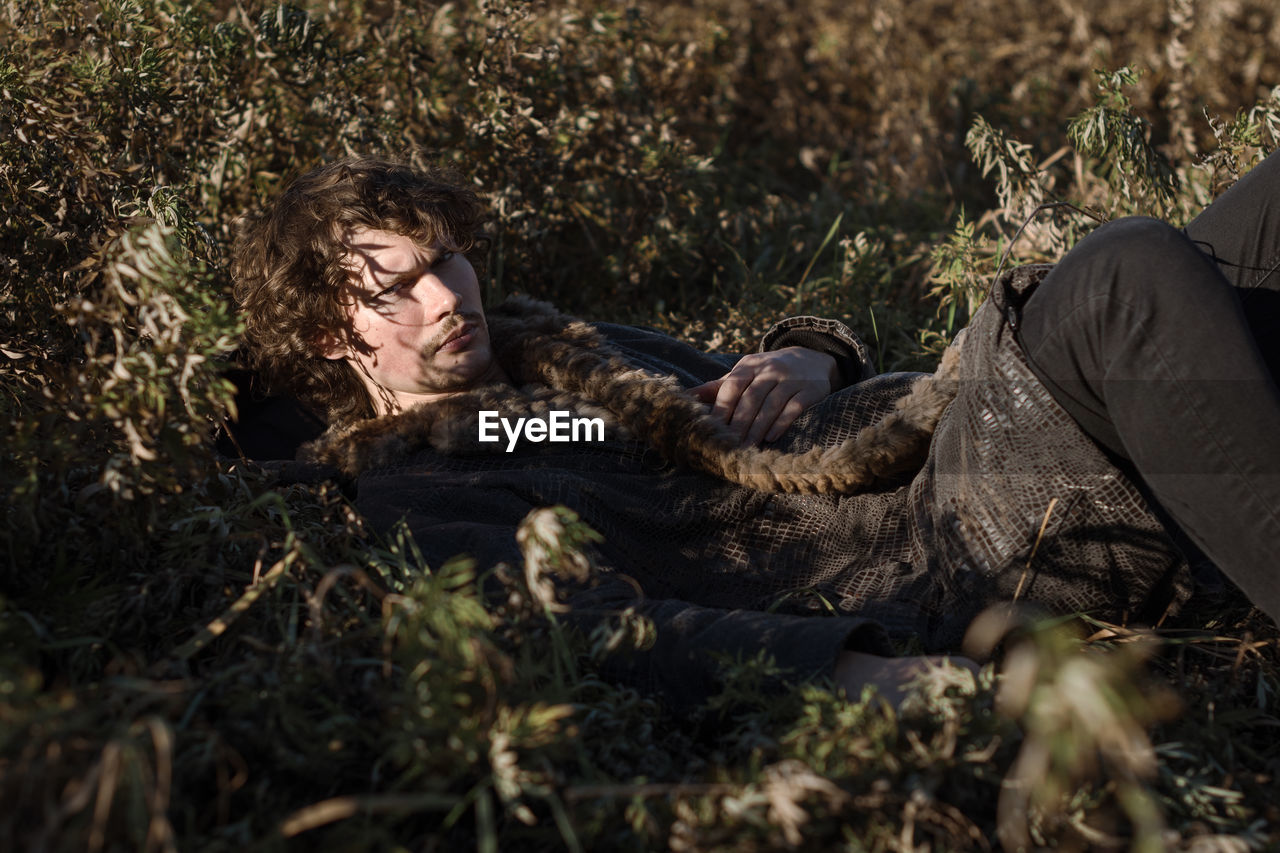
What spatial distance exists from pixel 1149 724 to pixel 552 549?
3.83ft

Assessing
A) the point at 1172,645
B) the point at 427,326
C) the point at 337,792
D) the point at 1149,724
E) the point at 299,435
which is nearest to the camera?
the point at 337,792

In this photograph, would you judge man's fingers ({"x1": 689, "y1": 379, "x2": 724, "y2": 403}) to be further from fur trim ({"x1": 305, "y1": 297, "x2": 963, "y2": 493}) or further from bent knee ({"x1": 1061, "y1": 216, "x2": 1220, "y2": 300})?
bent knee ({"x1": 1061, "y1": 216, "x2": 1220, "y2": 300})

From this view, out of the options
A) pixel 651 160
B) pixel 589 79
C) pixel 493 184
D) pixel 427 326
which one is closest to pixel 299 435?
pixel 427 326

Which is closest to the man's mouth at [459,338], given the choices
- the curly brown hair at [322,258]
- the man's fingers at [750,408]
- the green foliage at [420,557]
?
the curly brown hair at [322,258]

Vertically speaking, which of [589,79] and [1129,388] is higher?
[589,79]

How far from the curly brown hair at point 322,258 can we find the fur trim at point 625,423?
255 mm

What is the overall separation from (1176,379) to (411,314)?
69.9 inches

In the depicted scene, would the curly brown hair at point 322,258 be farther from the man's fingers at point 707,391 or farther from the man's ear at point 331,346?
the man's fingers at point 707,391

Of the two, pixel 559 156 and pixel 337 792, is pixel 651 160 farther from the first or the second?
pixel 337 792

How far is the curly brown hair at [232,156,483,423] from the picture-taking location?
277 cm

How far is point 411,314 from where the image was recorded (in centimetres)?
270

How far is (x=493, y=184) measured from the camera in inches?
153

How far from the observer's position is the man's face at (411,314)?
270cm

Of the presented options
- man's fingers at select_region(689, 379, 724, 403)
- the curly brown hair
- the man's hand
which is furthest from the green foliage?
man's fingers at select_region(689, 379, 724, 403)
